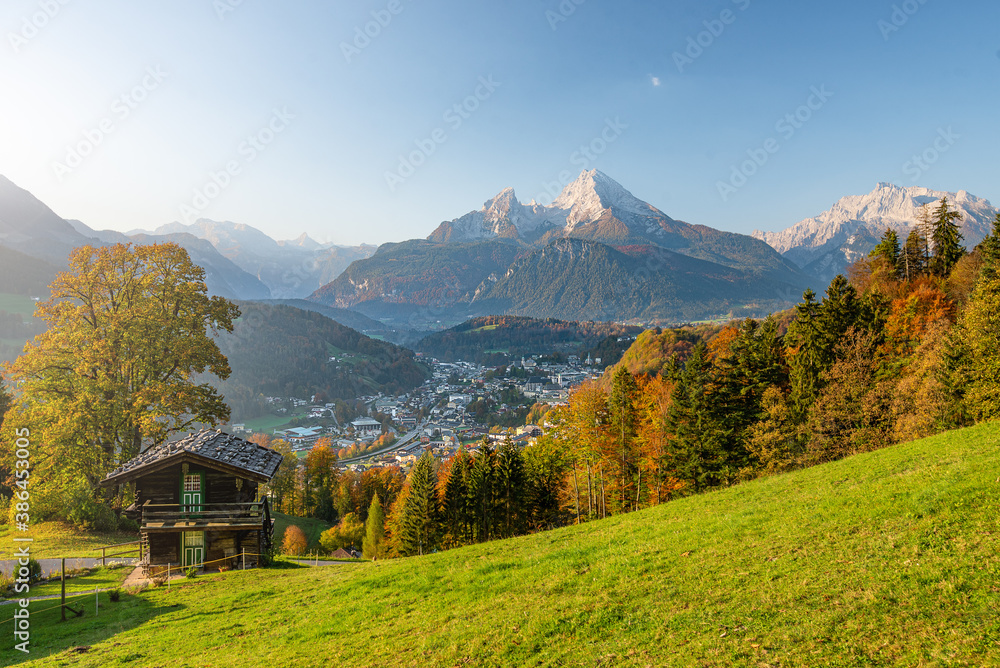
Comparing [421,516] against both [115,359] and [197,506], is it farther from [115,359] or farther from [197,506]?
[115,359]

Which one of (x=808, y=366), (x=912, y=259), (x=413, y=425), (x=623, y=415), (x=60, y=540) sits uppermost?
(x=912, y=259)

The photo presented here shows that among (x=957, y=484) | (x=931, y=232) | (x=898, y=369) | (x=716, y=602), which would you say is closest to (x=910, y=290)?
(x=931, y=232)

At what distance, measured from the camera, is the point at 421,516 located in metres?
38.3

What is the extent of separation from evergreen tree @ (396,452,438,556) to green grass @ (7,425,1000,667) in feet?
66.4

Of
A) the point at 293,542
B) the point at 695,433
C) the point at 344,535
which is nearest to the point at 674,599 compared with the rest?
the point at 695,433

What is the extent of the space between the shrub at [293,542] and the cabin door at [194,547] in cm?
2341

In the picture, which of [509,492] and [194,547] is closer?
[194,547]

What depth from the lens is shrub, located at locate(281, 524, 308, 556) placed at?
43.5 m

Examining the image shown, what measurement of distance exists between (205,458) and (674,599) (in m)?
21.7

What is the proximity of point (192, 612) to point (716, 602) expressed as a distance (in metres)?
15.4

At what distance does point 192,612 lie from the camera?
14.5 metres

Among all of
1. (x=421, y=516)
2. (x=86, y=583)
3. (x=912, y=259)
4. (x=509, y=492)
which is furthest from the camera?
(x=912, y=259)

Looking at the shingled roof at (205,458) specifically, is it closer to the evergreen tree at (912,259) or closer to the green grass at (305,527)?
the green grass at (305,527)

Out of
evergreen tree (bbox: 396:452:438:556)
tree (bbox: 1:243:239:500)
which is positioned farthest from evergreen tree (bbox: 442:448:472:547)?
tree (bbox: 1:243:239:500)
